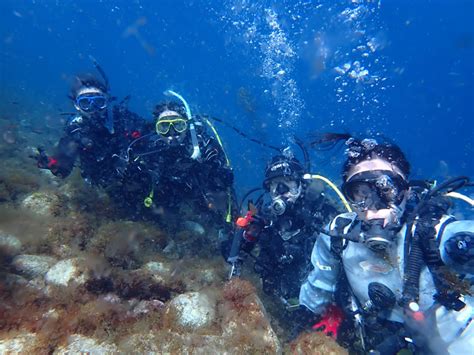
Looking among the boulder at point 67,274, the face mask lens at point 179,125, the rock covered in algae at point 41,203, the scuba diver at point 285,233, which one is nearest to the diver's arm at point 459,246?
the scuba diver at point 285,233

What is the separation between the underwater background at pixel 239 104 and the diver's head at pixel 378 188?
304 mm

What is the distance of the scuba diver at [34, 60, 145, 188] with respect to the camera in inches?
310

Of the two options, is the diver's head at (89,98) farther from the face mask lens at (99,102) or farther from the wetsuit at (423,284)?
the wetsuit at (423,284)

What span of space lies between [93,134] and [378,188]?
6.94m

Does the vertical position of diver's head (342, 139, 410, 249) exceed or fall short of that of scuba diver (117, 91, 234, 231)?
it falls short

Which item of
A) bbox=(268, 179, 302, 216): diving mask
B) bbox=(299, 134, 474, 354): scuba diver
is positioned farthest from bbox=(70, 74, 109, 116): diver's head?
bbox=(299, 134, 474, 354): scuba diver

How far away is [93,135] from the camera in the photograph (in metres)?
8.03

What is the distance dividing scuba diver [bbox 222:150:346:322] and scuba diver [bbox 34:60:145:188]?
402 cm

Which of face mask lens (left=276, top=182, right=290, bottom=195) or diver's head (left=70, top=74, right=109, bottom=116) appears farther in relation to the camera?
diver's head (left=70, top=74, right=109, bottom=116)

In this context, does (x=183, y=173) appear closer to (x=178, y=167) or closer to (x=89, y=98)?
(x=178, y=167)

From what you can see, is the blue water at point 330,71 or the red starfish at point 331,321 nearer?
the red starfish at point 331,321

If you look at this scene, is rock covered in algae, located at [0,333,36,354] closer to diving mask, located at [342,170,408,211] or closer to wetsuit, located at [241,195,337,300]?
wetsuit, located at [241,195,337,300]

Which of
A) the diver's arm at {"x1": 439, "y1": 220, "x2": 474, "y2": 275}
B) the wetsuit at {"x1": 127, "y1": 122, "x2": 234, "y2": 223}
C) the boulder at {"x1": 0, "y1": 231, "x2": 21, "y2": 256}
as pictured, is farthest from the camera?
the wetsuit at {"x1": 127, "y1": 122, "x2": 234, "y2": 223}

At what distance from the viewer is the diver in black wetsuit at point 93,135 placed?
25.8 feet
